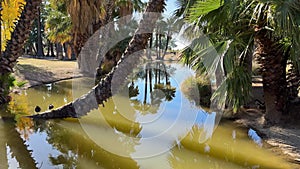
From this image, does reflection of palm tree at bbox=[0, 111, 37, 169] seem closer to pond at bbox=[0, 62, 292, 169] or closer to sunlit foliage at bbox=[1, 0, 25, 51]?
pond at bbox=[0, 62, 292, 169]

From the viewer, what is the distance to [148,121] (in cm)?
849

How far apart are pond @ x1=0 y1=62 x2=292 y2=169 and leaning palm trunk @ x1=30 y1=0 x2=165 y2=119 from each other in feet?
1.12

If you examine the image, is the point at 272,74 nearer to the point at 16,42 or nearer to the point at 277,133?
the point at 277,133

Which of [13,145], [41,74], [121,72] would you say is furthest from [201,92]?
[41,74]

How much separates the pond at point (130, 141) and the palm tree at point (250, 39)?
1122 mm

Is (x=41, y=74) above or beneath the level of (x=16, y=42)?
beneath

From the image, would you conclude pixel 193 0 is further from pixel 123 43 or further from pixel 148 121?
pixel 123 43

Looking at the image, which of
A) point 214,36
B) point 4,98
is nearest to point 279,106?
point 214,36

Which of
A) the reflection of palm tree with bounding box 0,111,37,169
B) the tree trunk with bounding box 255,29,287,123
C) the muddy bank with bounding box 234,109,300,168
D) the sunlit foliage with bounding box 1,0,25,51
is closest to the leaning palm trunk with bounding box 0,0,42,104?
the reflection of palm tree with bounding box 0,111,37,169

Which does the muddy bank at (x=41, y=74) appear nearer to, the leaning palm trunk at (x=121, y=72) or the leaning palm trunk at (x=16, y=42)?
the leaning palm trunk at (x=16, y=42)

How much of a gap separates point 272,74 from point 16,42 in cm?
707

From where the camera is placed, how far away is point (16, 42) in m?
8.77

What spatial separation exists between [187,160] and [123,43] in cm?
1575

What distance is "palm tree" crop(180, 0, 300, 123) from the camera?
17.2 ft
